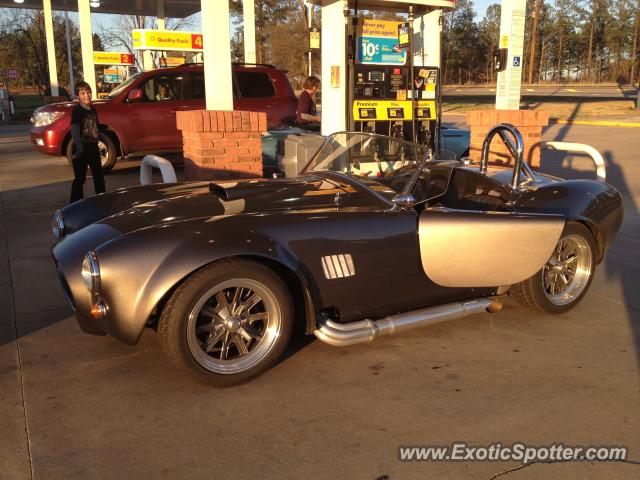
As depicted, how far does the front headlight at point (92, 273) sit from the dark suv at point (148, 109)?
8462 millimetres

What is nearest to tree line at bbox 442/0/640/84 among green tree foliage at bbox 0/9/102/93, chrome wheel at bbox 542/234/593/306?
green tree foliage at bbox 0/9/102/93

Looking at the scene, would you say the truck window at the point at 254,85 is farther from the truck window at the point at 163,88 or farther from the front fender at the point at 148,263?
the front fender at the point at 148,263

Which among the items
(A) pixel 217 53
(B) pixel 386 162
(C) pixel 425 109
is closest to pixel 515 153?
(B) pixel 386 162

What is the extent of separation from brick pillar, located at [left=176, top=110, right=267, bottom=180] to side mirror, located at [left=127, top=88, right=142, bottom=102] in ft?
17.9

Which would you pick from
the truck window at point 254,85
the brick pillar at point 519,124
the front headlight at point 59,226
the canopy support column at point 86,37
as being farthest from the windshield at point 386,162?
the canopy support column at point 86,37

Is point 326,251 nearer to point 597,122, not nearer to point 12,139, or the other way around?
point 12,139

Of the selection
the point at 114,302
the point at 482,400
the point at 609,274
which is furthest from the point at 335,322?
the point at 609,274

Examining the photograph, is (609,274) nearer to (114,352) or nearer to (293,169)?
(293,169)

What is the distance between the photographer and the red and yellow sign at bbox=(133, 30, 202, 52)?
2128 cm

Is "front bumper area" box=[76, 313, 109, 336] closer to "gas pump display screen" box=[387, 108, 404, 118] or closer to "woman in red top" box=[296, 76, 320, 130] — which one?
"gas pump display screen" box=[387, 108, 404, 118]

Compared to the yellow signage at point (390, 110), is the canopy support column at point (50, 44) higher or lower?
higher

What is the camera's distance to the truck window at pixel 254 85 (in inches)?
487

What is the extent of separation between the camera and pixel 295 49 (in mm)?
56844

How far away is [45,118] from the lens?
11.4m
